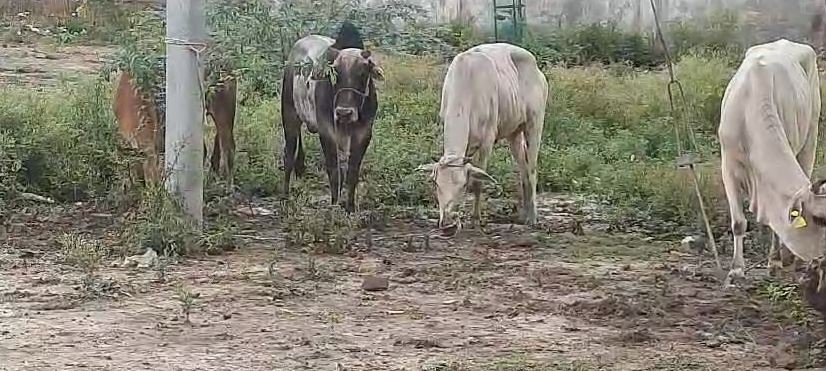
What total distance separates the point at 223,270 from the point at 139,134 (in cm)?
200

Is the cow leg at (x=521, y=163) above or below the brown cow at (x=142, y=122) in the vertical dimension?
below

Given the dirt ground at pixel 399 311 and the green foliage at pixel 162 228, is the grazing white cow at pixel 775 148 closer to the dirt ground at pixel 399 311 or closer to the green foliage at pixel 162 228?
the dirt ground at pixel 399 311

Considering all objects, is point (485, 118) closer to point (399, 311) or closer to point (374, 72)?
point (374, 72)

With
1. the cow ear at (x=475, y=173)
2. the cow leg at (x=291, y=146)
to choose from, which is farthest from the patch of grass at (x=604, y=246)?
the cow leg at (x=291, y=146)

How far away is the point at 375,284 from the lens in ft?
24.5

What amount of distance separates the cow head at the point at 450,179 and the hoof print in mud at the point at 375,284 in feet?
4.68

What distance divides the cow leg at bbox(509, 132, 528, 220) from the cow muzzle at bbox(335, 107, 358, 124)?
1442 mm

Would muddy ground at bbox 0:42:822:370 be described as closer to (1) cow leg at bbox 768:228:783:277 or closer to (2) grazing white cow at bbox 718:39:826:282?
(1) cow leg at bbox 768:228:783:277

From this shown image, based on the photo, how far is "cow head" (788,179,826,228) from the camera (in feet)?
21.4

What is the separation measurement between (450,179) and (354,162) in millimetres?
1159

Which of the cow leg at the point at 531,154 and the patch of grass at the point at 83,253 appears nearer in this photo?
the patch of grass at the point at 83,253

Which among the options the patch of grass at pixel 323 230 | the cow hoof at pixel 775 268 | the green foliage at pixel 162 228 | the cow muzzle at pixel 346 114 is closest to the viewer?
the cow hoof at pixel 775 268

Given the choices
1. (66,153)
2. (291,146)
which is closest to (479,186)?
(291,146)

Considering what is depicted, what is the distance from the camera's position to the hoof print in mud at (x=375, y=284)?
744cm
